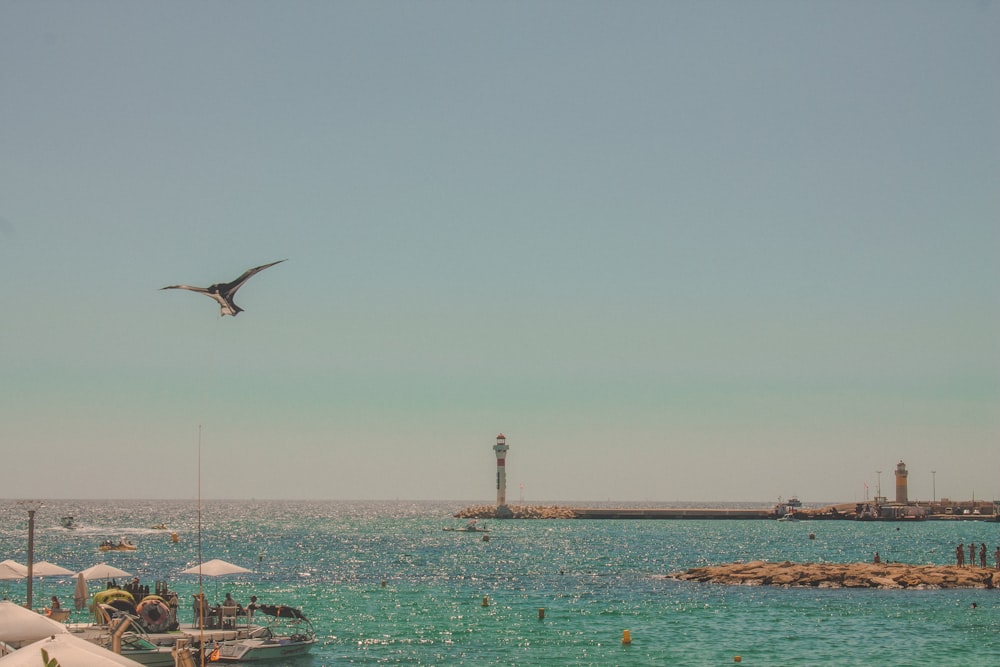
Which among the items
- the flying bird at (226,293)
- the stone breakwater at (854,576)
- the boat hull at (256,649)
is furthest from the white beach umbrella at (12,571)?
the stone breakwater at (854,576)

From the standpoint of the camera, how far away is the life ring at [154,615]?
3819cm

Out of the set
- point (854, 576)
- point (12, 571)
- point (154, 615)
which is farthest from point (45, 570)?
point (854, 576)

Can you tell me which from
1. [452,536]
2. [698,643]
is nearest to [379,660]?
[698,643]

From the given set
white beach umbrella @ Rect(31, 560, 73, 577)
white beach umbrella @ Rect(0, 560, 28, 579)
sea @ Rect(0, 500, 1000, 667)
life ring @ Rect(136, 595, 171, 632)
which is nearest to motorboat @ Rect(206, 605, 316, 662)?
sea @ Rect(0, 500, 1000, 667)

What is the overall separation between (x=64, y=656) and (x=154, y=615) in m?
17.4

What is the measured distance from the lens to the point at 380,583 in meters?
73.2

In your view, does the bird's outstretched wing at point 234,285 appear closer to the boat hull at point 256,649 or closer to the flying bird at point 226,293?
the flying bird at point 226,293

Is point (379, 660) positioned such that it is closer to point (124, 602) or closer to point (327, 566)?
point (124, 602)

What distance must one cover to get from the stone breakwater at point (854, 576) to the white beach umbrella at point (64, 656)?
53.4 m

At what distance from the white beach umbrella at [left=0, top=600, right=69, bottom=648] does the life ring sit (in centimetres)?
832

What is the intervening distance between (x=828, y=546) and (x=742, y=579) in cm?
5767

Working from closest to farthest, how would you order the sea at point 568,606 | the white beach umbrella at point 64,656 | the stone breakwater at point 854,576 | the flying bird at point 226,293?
the white beach umbrella at point 64,656
the flying bird at point 226,293
the sea at point 568,606
the stone breakwater at point 854,576

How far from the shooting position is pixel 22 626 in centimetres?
2953

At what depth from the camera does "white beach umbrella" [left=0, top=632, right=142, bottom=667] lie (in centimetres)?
2155
